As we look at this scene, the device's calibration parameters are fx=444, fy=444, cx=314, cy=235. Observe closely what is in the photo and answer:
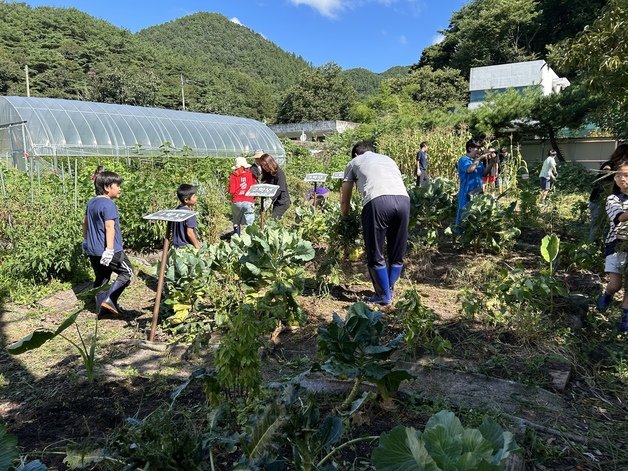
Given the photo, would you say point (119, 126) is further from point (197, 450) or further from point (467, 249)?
point (197, 450)

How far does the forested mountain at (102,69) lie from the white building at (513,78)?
3179 cm

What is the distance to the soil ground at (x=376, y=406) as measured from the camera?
7.07 feet

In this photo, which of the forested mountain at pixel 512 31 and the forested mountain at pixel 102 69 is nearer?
the forested mountain at pixel 512 31

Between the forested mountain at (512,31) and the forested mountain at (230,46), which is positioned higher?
the forested mountain at (230,46)

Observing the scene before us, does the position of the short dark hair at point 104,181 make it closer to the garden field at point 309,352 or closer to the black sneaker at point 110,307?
the garden field at point 309,352

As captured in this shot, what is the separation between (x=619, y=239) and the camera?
11.5 feet

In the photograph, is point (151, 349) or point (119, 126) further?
point (119, 126)

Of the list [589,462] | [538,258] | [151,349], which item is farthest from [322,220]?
[589,462]

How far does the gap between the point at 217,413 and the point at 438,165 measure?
1189 cm

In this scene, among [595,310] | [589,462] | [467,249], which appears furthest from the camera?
[467,249]

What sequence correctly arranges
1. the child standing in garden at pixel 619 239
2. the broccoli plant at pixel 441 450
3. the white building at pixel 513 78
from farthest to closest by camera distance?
the white building at pixel 513 78 < the child standing in garden at pixel 619 239 < the broccoli plant at pixel 441 450

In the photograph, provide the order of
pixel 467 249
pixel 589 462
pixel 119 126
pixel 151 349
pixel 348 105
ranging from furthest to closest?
pixel 348 105 < pixel 119 126 < pixel 467 249 < pixel 151 349 < pixel 589 462

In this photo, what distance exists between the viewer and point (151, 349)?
3.49 meters

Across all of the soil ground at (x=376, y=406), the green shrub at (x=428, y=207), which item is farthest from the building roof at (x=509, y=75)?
the soil ground at (x=376, y=406)
